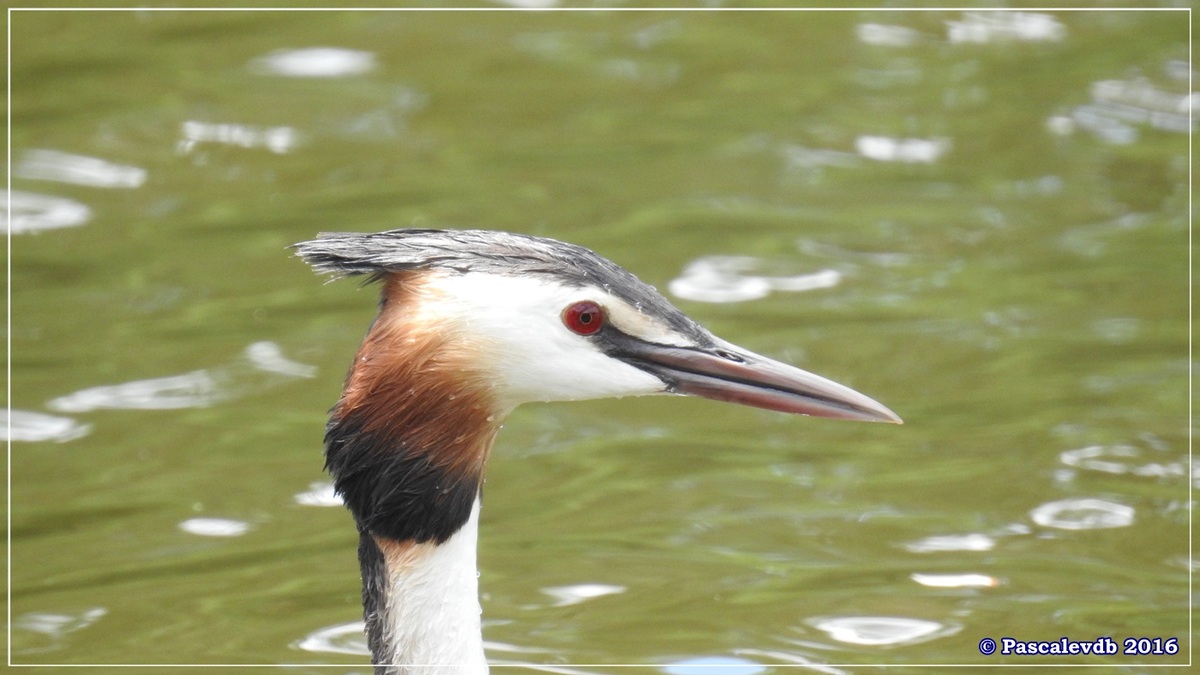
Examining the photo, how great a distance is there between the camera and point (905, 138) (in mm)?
9922

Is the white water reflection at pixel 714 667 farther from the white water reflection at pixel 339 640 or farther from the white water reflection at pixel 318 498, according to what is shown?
the white water reflection at pixel 318 498

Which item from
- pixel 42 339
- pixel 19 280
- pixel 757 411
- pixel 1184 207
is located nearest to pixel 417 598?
pixel 757 411

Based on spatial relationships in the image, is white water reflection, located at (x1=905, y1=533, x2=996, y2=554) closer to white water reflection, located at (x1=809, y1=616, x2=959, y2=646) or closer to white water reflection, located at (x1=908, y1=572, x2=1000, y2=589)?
white water reflection, located at (x1=908, y1=572, x2=1000, y2=589)

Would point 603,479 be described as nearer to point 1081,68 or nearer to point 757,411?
point 757,411

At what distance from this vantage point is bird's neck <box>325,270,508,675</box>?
4469 mm

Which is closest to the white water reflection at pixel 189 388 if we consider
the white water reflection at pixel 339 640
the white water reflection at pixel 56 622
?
the white water reflection at pixel 56 622

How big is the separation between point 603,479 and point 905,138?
147 inches

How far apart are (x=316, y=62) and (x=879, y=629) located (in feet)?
19.2

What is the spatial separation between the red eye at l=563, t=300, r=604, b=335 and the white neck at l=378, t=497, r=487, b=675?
575 millimetres

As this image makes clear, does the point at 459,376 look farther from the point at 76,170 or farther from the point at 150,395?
the point at 76,170

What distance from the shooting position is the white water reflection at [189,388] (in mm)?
7547

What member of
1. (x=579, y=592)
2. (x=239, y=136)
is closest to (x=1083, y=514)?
(x=579, y=592)

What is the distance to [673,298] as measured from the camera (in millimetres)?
8312

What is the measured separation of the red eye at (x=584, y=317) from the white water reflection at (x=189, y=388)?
11.3 feet
